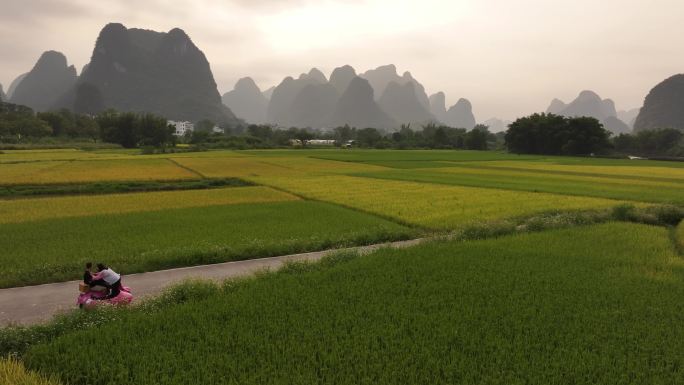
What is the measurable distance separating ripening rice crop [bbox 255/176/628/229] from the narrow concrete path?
787 cm

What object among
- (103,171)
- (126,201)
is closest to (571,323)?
(126,201)

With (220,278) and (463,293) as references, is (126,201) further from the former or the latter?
(463,293)

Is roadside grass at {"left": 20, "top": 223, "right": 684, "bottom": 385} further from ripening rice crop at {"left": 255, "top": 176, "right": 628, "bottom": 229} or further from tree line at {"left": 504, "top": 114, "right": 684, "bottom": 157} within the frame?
tree line at {"left": 504, "top": 114, "right": 684, "bottom": 157}

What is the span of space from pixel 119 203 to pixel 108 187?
27.7 feet

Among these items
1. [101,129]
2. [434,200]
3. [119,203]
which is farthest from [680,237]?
[101,129]

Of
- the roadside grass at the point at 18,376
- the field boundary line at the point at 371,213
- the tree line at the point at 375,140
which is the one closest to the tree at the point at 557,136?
the tree line at the point at 375,140

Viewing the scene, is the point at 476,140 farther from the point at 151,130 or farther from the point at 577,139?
the point at 151,130

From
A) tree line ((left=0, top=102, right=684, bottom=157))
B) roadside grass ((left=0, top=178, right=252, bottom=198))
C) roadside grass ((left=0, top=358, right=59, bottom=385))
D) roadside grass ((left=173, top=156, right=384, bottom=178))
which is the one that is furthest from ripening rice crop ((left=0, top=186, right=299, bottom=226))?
tree line ((left=0, top=102, right=684, bottom=157))

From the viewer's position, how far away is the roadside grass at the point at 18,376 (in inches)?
188

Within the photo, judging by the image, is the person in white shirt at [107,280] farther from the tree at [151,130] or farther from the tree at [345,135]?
the tree at [345,135]

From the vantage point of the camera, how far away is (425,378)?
5141mm

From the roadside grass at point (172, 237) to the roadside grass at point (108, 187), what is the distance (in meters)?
11.4

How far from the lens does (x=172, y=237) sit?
44.5 feet

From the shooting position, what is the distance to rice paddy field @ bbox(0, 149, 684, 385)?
5402 millimetres
